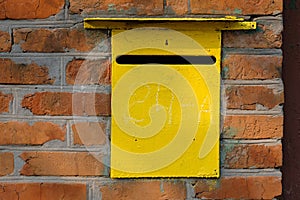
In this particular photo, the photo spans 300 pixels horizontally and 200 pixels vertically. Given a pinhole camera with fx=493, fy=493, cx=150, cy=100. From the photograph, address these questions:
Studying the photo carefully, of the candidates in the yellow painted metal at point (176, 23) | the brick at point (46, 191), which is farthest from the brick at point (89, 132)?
the yellow painted metal at point (176, 23)

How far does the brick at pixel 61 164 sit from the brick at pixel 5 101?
0.36 feet

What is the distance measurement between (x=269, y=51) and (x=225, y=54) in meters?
0.10

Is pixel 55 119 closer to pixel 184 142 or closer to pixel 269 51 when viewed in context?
pixel 184 142

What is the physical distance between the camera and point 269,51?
1136 millimetres

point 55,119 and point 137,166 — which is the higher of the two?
point 55,119

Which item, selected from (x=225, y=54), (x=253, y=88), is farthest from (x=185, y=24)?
(x=253, y=88)

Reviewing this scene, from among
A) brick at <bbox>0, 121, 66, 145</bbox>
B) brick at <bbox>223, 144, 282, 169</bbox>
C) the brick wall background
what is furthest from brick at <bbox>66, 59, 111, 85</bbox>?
brick at <bbox>223, 144, 282, 169</bbox>

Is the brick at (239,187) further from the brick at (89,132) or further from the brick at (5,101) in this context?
the brick at (5,101)

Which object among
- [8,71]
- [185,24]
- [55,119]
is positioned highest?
[185,24]

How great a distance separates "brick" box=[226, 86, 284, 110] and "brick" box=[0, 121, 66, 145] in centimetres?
39

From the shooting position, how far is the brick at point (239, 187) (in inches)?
45.3

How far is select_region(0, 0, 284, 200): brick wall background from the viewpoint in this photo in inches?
44.2

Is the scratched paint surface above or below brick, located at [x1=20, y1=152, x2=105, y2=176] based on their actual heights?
above

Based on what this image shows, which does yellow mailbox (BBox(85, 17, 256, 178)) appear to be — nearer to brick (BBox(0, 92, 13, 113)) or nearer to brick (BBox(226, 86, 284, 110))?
brick (BBox(226, 86, 284, 110))
